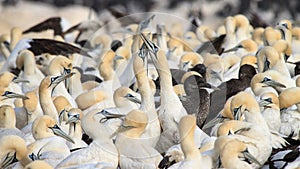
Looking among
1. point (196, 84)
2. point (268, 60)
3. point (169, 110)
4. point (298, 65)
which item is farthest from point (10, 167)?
point (298, 65)

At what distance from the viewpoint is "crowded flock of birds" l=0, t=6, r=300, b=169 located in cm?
826

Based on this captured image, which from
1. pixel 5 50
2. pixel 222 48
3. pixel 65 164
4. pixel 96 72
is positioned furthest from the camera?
pixel 5 50

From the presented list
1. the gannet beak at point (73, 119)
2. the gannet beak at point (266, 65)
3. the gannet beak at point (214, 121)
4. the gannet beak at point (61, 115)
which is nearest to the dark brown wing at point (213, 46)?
the gannet beak at point (266, 65)

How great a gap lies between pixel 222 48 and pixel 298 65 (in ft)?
6.41

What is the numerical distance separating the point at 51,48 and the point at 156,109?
4.70m

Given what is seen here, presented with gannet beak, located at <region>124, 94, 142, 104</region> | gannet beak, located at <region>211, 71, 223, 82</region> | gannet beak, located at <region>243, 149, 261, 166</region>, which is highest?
gannet beak, located at <region>243, 149, 261, 166</region>

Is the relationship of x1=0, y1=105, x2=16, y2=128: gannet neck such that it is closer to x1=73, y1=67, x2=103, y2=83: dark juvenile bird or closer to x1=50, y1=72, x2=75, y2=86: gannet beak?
x1=50, y1=72, x2=75, y2=86: gannet beak

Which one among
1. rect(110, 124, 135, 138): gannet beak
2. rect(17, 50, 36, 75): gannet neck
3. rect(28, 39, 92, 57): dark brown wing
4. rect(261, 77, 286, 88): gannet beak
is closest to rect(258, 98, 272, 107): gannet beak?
rect(261, 77, 286, 88): gannet beak

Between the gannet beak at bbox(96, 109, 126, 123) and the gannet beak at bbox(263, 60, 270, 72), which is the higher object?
the gannet beak at bbox(96, 109, 126, 123)

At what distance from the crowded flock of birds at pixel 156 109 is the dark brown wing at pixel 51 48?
0.16 feet

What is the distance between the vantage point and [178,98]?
9.15 m

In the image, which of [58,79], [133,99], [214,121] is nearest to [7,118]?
[58,79]

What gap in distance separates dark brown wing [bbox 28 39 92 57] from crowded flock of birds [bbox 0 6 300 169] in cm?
5

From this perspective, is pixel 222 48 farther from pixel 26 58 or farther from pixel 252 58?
pixel 26 58
